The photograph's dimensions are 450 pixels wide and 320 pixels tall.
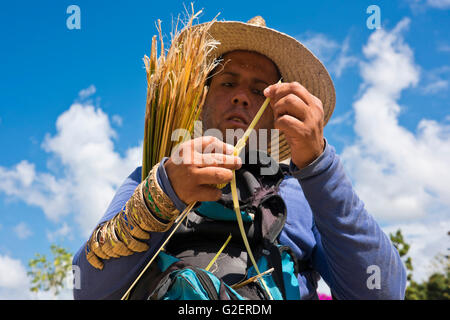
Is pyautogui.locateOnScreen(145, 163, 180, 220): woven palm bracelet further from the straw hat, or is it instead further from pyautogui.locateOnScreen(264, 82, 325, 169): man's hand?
the straw hat

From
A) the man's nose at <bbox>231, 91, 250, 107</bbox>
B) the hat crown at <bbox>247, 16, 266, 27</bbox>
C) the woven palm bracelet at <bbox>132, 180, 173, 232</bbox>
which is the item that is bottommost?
the woven palm bracelet at <bbox>132, 180, 173, 232</bbox>

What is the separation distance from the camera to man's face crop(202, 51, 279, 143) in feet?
6.30

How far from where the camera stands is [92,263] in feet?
4.65

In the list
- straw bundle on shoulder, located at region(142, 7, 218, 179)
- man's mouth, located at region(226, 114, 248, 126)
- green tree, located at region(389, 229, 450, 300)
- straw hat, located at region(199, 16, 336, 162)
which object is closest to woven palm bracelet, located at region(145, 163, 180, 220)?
straw bundle on shoulder, located at region(142, 7, 218, 179)

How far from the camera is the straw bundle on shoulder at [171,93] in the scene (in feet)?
4.84

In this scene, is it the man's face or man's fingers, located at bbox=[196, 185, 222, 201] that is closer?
man's fingers, located at bbox=[196, 185, 222, 201]

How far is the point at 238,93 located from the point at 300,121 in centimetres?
72

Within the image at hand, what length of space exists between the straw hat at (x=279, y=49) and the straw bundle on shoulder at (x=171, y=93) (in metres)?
0.59

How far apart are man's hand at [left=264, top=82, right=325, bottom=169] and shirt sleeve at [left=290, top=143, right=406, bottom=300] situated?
0.04 meters

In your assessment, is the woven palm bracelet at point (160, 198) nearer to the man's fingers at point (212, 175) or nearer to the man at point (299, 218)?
the man at point (299, 218)

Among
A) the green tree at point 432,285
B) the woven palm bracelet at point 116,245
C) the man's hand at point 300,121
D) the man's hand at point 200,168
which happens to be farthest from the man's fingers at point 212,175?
the green tree at point 432,285
